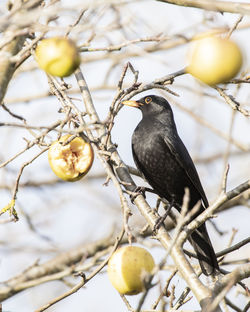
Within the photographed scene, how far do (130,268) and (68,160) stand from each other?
2.68 ft

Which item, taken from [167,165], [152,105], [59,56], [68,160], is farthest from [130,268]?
[152,105]

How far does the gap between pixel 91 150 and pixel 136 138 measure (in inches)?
77.0

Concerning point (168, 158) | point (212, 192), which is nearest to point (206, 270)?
point (168, 158)

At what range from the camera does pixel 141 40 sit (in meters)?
2.59

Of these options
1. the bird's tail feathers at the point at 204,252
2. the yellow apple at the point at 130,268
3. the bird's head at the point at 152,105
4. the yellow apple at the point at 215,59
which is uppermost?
the yellow apple at the point at 215,59

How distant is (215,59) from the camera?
89.8 inches

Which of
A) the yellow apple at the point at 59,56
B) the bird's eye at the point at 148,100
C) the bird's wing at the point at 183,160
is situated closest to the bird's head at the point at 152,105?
the bird's eye at the point at 148,100

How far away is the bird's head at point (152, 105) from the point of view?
17.7 feet

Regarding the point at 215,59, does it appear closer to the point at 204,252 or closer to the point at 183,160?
the point at 204,252

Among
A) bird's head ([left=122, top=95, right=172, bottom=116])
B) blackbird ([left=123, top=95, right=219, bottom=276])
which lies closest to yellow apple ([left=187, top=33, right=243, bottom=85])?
blackbird ([left=123, top=95, right=219, bottom=276])

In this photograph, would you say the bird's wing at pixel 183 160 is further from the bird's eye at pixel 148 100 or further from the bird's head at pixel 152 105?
the bird's eye at pixel 148 100

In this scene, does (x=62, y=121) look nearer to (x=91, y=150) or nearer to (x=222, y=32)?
(x=91, y=150)

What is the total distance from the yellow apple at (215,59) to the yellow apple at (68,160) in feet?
2.89

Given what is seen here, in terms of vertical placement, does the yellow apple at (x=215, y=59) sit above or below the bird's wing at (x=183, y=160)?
above
